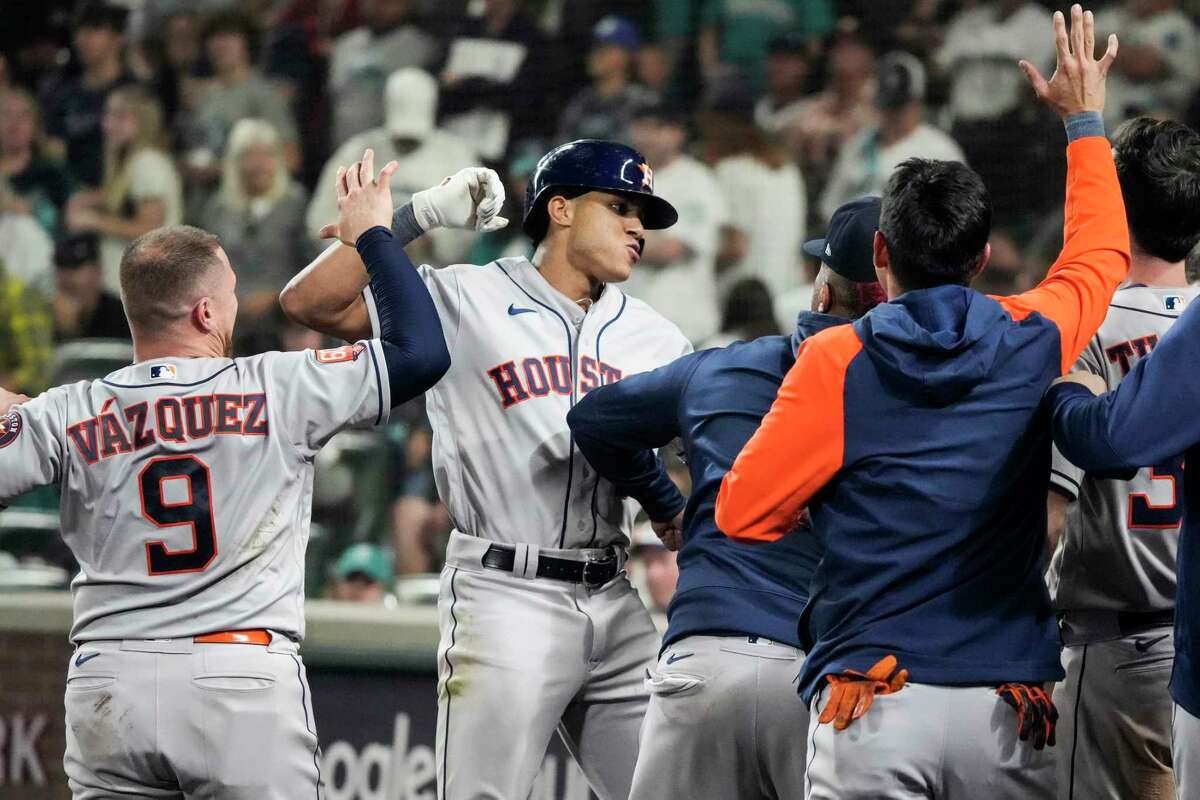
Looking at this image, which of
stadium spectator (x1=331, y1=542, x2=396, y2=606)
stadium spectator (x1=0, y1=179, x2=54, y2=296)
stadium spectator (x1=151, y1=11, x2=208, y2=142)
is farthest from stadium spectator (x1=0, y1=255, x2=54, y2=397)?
stadium spectator (x1=331, y1=542, x2=396, y2=606)

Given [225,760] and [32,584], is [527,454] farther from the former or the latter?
[32,584]

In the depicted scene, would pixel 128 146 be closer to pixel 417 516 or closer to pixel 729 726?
pixel 417 516

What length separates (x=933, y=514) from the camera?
2.53m

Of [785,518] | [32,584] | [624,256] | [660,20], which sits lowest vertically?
[32,584]

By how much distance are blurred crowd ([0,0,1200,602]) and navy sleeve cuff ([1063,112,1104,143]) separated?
3405 mm

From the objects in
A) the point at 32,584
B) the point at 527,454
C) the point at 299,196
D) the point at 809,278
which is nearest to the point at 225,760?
the point at 527,454

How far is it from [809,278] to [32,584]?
12.2 ft

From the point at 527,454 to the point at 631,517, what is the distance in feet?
1.58

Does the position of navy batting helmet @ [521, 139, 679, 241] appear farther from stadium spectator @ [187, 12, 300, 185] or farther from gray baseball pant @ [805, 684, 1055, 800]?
stadium spectator @ [187, 12, 300, 185]

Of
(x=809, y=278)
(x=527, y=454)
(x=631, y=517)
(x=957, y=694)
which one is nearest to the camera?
(x=957, y=694)

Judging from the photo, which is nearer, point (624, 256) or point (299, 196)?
point (624, 256)

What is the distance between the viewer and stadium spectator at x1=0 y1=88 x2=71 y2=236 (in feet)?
29.7

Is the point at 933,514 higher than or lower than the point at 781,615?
higher

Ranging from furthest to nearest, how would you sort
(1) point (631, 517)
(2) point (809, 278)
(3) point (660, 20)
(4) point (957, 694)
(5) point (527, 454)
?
(3) point (660, 20) < (2) point (809, 278) < (1) point (631, 517) < (5) point (527, 454) < (4) point (957, 694)
